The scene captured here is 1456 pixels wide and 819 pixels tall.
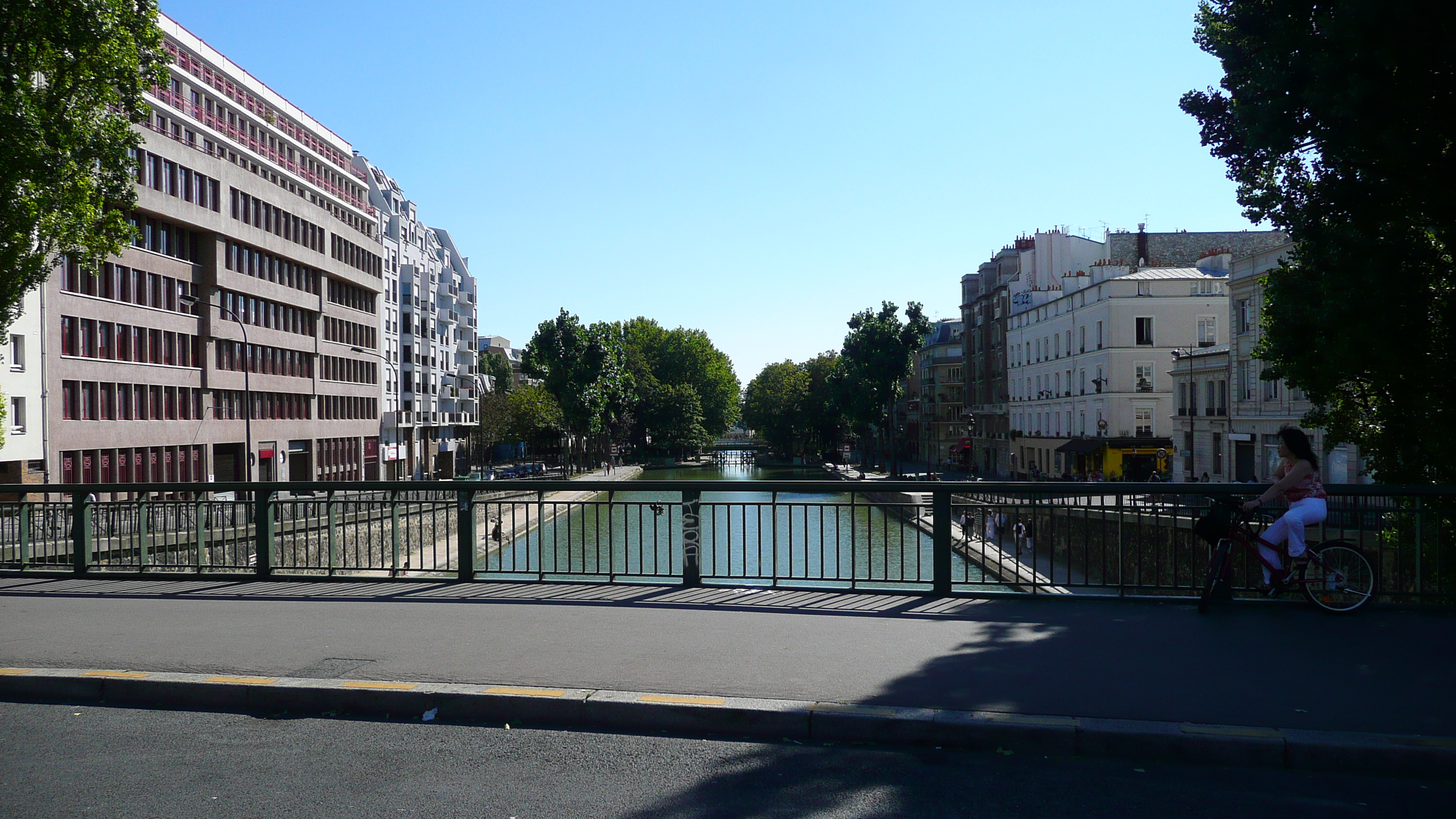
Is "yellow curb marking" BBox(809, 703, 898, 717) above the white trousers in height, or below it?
below

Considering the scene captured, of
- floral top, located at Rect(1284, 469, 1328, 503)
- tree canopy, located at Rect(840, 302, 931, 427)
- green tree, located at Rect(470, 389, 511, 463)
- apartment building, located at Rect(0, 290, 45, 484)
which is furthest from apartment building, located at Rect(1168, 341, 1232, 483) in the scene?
green tree, located at Rect(470, 389, 511, 463)

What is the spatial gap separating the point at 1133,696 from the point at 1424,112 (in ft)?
21.0

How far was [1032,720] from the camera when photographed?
5.46 m

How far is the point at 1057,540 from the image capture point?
10039 millimetres

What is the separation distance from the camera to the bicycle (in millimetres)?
8109

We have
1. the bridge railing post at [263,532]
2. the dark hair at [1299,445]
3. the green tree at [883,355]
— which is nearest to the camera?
the dark hair at [1299,445]

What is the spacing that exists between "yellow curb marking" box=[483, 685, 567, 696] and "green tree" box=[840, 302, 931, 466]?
259 feet

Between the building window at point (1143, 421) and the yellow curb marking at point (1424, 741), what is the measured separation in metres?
58.8

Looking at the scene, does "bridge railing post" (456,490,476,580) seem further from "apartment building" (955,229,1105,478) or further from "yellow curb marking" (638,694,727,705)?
"apartment building" (955,229,1105,478)

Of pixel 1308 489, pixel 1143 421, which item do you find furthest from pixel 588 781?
pixel 1143 421

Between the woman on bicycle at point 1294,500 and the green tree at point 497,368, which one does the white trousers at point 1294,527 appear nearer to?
the woman on bicycle at point 1294,500

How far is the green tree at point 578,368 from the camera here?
293ft

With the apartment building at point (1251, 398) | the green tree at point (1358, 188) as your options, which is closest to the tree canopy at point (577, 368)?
the apartment building at point (1251, 398)

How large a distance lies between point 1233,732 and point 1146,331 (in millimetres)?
59015
